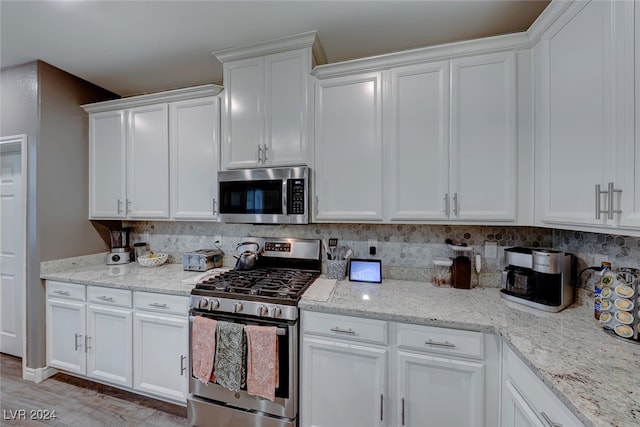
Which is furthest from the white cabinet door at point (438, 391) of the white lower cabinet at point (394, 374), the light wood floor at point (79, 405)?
the light wood floor at point (79, 405)

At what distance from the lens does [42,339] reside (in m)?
2.29

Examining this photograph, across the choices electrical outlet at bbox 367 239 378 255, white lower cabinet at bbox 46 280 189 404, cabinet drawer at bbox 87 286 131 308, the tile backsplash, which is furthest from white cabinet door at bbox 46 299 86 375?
electrical outlet at bbox 367 239 378 255

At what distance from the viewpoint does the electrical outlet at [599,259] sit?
4.61ft

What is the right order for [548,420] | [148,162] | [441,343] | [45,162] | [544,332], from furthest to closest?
[148,162] < [45,162] < [441,343] < [544,332] < [548,420]

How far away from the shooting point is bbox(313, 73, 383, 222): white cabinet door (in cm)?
182

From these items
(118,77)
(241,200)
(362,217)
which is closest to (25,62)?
(118,77)

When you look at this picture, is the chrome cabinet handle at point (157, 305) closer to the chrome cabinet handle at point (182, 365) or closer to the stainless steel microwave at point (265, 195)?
the chrome cabinet handle at point (182, 365)

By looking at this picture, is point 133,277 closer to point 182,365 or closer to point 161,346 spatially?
point 161,346

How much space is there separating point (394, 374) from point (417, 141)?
1.41 m

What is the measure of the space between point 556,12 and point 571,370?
163cm

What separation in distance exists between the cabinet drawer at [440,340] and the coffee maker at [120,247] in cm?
275

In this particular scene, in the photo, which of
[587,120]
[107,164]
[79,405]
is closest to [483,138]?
[587,120]

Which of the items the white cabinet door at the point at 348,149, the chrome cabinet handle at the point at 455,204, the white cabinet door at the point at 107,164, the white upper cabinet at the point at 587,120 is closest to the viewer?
the white upper cabinet at the point at 587,120

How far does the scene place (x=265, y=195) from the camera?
78.6 inches
